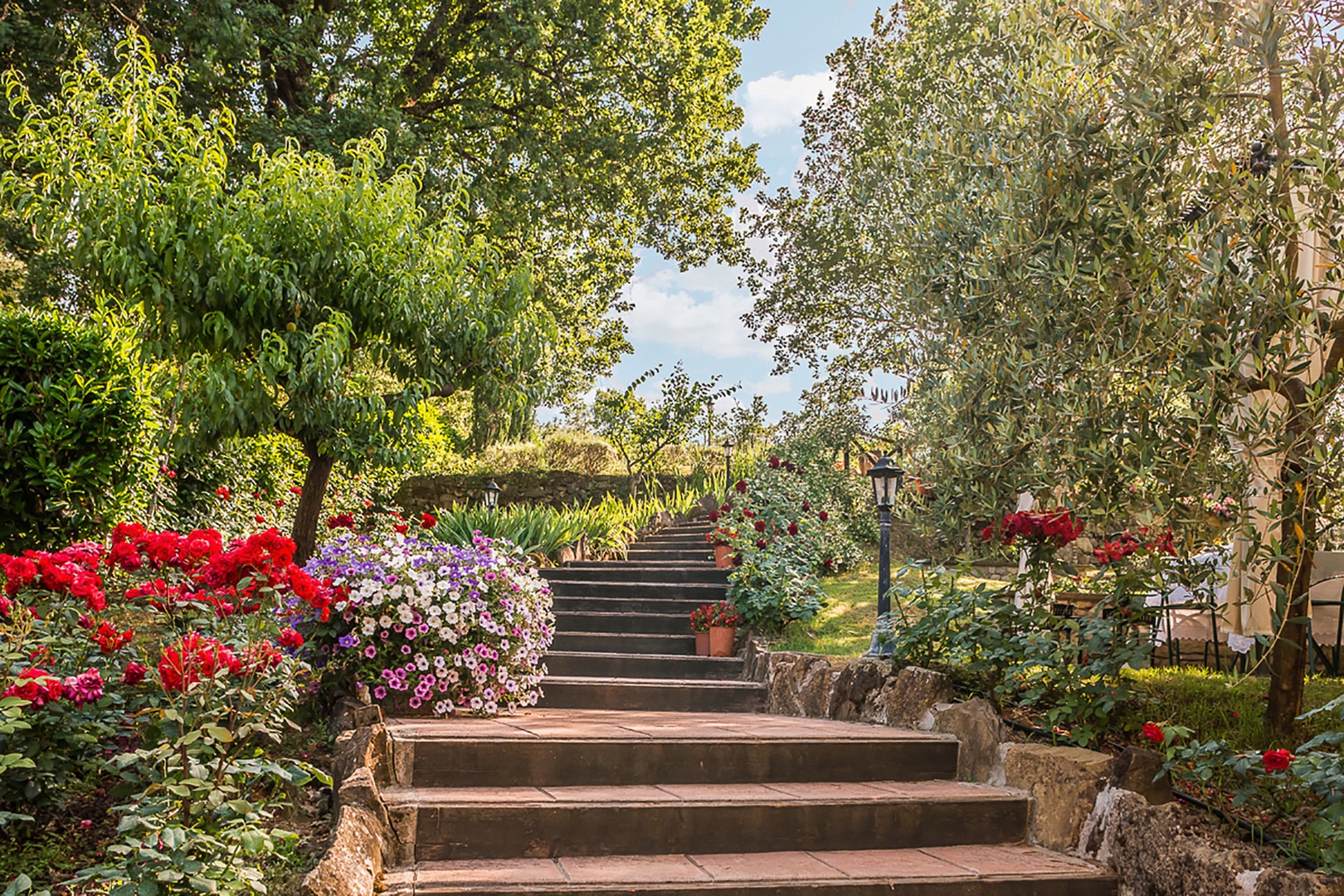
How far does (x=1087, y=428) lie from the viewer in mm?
3982

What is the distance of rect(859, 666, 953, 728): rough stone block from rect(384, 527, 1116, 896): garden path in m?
0.17

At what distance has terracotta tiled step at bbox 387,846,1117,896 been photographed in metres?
3.48

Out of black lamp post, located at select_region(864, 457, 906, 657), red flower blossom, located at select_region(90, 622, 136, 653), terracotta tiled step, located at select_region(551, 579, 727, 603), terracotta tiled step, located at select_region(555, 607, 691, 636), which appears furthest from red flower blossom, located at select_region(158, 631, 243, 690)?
terracotta tiled step, located at select_region(551, 579, 727, 603)

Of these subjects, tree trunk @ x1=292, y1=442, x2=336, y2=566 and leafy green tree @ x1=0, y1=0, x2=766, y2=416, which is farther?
leafy green tree @ x1=0, y1=0, x2=766, y2=416

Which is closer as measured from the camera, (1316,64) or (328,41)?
(1316,64)

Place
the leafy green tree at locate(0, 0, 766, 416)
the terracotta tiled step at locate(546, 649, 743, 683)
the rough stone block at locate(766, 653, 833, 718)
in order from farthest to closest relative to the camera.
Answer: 1. the leafy green tree at locate(0, 0, 766, 416)
2. the terracotta tiled step at locate(546, 649, 743, 683)
3. the rough stone block at locate(766, 653, 833, 718)

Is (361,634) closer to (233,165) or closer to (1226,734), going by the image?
(1226,734)

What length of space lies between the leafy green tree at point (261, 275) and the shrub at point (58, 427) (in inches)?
16.0

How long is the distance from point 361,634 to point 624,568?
246 inches

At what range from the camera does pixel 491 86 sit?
1288cm

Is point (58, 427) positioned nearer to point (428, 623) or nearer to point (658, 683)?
point (428, 623)

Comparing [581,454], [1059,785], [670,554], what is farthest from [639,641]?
[581,454]

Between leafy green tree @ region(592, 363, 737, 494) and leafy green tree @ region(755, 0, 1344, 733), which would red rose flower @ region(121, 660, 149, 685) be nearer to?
leafy green tree @ region(755, 0, 1344, 733)

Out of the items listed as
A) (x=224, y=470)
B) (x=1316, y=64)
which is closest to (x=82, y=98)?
(x=224, y=470)
